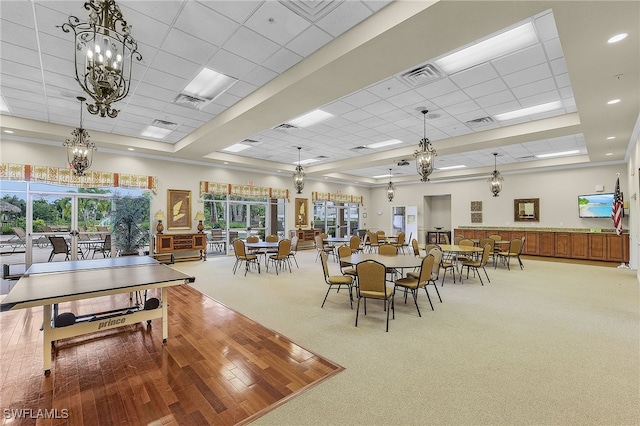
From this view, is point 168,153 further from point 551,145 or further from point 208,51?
point 551,145

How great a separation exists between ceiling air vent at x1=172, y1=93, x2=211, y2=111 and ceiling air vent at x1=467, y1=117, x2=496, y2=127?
18.2ft

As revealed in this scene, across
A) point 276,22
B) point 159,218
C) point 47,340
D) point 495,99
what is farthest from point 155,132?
point 495,99

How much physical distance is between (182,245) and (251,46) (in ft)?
23.1

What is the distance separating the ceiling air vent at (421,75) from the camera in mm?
4141

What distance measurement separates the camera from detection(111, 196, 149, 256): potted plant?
7.99 meters

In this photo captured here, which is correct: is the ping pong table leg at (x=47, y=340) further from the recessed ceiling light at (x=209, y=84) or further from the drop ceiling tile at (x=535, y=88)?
the drop ceiling tile at (x=535, y=88)

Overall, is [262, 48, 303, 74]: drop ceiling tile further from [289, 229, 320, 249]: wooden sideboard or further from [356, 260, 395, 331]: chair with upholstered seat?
[289, 229, 320, 249]: wooden sideboard

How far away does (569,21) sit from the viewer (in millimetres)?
2756

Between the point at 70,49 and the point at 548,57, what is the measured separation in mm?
6220

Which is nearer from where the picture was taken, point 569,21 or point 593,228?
point 569,21

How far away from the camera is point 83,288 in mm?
2740

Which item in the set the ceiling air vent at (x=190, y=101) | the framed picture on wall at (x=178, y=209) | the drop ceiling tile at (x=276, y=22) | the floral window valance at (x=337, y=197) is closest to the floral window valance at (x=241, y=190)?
the framed picture on wall at (x=178, y=209)

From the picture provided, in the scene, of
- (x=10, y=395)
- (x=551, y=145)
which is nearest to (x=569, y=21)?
(x=10, y=395)

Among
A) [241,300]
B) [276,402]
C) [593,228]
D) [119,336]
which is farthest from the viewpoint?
[593,228]
